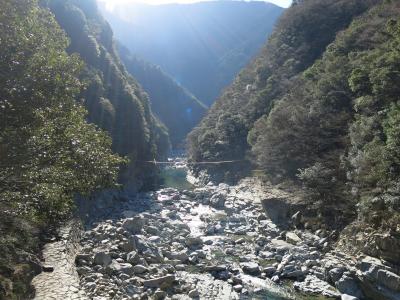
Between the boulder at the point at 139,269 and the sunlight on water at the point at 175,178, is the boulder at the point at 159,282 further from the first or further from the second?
the sunlight on water at the point at 175,178

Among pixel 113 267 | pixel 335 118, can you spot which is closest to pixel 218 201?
pixel 335 118

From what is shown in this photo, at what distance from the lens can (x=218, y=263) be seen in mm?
19578

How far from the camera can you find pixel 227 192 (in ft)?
136

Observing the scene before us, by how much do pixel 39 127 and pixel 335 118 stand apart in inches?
954

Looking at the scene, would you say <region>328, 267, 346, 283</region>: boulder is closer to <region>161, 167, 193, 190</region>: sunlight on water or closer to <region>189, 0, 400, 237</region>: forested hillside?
<region>189, 0, 400, 237</region>: forested hillside

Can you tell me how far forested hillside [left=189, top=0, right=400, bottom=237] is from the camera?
19.7 meters

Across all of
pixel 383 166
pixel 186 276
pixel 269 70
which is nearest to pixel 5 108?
pixel 186 276

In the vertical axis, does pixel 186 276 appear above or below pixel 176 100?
below

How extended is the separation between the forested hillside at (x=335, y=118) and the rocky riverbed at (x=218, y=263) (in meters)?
2.27

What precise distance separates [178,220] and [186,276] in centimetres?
1273

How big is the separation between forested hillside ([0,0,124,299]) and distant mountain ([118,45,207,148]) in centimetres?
12700

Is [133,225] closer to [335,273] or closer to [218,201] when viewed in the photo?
[335,273]

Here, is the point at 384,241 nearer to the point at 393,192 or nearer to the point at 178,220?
the point at 393,192

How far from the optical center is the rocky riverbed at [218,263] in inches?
605
